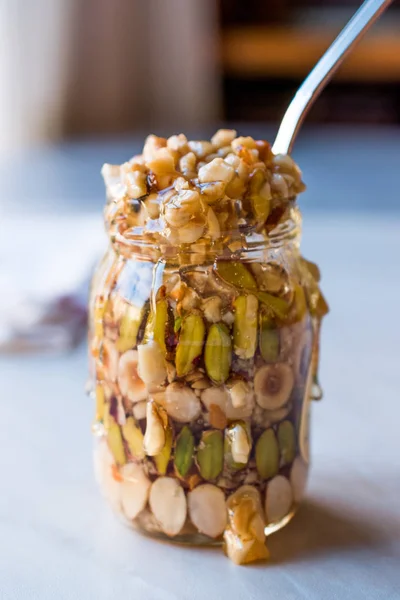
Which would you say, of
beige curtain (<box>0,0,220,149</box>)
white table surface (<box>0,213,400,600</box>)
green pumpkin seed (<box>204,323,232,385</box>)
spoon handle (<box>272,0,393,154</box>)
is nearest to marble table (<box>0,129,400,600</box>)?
white table surface (<box>0,213,400,600</box>)

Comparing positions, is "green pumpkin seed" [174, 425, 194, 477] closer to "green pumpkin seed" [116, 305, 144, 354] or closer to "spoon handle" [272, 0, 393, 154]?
"green pumpkin seed" [116, 305, 144, 354]

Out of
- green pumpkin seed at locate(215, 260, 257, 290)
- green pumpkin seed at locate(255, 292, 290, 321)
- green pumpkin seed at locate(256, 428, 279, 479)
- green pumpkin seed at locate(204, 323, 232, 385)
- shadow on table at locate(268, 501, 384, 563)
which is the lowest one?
shadow on table at locate(268, 501, 384, 563)

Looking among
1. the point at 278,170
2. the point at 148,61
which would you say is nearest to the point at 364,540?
the point at 278,170

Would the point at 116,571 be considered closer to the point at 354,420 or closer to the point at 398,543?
the point at 398,543

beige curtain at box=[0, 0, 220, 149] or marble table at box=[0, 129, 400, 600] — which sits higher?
beige curtain at box=[0, 0, 220, 149]

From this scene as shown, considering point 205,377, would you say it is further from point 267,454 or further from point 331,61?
point 331,61

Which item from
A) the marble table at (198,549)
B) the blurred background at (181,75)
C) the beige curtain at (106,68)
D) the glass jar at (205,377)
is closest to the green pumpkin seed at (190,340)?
the glass jar at (205,377)
